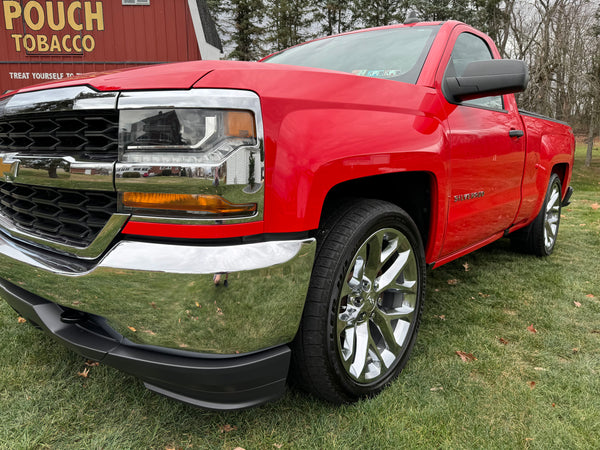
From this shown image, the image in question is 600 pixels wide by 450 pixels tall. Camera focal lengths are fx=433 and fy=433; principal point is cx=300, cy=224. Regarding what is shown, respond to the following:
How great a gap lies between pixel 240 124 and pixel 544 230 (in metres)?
3.71

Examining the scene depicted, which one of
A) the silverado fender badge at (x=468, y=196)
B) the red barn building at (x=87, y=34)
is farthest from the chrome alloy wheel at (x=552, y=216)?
the red barn building at (x=87, y=34)

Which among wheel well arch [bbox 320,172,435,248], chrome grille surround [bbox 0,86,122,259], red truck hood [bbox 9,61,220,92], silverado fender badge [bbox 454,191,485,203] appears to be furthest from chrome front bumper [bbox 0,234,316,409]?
silverado fender badge [bbox 454,191,485,203]

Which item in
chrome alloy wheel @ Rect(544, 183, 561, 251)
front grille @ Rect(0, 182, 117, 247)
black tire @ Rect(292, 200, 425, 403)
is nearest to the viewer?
front grille @ Rect(0, 182, 117, 247)

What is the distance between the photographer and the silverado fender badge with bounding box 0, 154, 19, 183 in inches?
63.1

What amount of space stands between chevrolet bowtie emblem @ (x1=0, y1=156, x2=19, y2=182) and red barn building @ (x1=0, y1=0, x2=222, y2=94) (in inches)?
398

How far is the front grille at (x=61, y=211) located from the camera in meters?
1.41

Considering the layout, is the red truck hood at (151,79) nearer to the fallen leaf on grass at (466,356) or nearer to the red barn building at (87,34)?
the fallen leaf on grass at (466,356)

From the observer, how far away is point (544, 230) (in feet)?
13.3

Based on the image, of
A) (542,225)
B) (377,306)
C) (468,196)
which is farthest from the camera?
(542,225)

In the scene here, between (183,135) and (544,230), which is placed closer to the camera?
(183,135)

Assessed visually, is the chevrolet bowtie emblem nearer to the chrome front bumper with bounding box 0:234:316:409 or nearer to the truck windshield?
the chrome front bumper with bounding box 0:234:316:409

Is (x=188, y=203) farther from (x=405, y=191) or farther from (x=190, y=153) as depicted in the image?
(x=405, y=191)

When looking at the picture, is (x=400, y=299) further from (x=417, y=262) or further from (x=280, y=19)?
(x=280, y=19)

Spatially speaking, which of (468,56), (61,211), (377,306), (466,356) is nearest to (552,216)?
(468,56)
